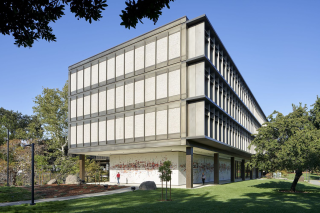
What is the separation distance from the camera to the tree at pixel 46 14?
785 centimetres

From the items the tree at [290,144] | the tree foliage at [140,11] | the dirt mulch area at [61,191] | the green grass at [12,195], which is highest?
the tree foliage at [140,11]

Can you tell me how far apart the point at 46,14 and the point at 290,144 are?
26397mm

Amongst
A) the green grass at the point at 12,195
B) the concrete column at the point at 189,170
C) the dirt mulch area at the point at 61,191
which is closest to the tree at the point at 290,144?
the concrete column at the point at 189,170

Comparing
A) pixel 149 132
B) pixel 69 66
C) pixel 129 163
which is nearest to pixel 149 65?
pixel 149 132

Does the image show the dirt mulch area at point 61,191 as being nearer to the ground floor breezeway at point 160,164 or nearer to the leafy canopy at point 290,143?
the ground floor breezeway at point 160,164

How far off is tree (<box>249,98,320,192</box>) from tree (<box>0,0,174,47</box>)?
24.6 m

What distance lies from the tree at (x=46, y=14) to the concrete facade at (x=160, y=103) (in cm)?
2365

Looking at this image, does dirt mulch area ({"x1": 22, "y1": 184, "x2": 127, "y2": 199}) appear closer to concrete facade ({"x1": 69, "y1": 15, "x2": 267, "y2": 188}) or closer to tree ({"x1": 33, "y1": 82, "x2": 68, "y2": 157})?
concrete facade ({"x1": 69, "y1": 15, "x2": 267, "y2": 188})

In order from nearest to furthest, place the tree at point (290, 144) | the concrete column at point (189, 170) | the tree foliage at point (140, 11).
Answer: the tree foliage at point (140, 11), the tree at point (290, 144), the concrete column at point (189, 170)

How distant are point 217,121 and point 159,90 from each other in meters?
8.82

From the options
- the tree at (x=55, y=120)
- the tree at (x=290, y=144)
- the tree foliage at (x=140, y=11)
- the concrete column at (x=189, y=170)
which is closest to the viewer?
the tree foliage at (x=140, y=11)

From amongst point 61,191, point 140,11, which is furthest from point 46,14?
point 61,191

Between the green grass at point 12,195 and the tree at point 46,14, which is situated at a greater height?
the tree at point 46,14

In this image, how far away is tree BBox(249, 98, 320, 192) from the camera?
88.5 feet
